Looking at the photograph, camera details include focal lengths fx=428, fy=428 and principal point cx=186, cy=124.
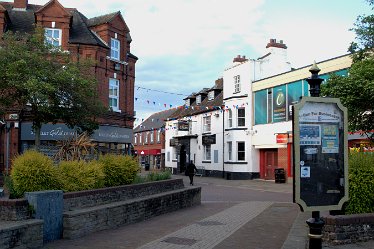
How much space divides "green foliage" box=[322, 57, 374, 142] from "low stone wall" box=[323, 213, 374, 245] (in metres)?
3.87

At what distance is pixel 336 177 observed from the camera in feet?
20.1

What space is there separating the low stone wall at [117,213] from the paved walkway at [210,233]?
0.23 metres

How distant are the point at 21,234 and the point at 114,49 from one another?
2383 cm

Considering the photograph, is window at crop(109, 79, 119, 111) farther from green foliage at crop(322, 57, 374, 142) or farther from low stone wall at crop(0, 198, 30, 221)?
low stone wall at crop(0, 198, 30, 221)

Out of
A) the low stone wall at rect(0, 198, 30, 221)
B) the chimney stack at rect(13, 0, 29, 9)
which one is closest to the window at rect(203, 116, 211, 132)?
the chimney stack at rect(13, 0, 29, 9)

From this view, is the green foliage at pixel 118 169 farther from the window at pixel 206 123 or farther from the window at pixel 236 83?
the window at pixel 206 123

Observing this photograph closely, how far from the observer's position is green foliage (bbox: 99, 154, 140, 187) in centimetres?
1370

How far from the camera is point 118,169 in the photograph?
1403 centimetres

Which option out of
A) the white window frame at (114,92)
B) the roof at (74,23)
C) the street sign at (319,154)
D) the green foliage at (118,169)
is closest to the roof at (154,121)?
the white window frame at (114,92)

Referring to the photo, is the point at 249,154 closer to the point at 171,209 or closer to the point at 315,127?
the point at 171,209

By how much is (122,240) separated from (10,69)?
32.7 feet

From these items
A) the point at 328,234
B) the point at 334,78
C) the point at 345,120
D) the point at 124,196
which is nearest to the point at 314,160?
the point at 345,120

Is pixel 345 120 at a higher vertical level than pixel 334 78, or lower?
lower

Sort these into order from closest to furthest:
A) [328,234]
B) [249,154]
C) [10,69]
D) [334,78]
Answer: [328,234]
[334,78]
[10,69]
[249,154]
